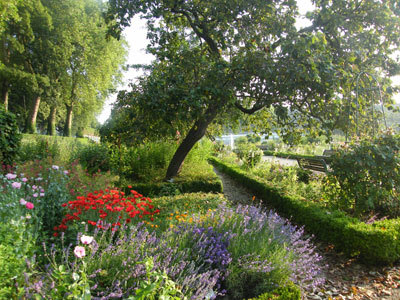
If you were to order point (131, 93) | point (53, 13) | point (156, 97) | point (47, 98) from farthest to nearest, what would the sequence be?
point (47, 98), point (53, 13), point (131, 93), point (156, 97)

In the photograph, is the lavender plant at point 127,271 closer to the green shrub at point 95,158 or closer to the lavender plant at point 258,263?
the lavender plant at point 258,263

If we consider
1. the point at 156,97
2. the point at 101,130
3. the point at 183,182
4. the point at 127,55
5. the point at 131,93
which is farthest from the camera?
the point at 127,55

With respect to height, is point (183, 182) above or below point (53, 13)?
below

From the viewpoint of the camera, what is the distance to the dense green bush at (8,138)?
593cm

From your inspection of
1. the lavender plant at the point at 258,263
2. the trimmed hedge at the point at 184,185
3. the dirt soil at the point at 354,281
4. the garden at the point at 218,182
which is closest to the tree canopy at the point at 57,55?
the garden at the point at 218,182

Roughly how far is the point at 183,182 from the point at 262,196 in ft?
6.82

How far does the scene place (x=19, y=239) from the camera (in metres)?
2.03

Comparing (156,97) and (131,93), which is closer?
(156,97)

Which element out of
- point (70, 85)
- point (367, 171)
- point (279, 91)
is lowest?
point (367, 171)

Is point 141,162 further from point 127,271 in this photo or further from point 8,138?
point 127,271

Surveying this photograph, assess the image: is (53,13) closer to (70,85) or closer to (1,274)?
(70,85)

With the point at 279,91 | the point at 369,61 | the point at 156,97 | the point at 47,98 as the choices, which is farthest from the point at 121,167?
the point at 47,98

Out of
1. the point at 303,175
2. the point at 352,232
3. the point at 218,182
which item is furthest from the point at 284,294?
the point at 303,175

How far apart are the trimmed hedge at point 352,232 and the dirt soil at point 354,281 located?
0.14 m
